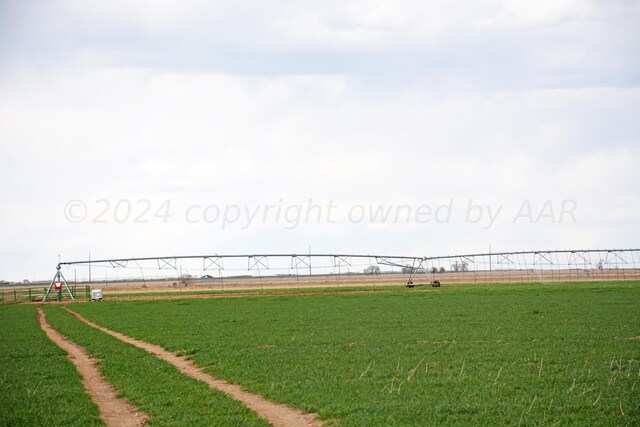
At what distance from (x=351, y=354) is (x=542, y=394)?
8.71 m

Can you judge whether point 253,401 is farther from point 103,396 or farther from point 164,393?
point 103,396

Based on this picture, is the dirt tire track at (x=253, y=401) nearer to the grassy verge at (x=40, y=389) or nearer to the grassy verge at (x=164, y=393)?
the grassy verge at (x=164, y=393)

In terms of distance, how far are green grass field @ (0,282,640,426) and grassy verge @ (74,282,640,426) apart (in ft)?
0.15

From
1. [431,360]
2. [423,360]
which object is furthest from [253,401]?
[431,360]

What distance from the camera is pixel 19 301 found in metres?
78.3

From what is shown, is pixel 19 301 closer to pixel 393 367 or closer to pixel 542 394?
pixel 393 367

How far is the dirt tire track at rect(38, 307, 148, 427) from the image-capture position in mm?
16531

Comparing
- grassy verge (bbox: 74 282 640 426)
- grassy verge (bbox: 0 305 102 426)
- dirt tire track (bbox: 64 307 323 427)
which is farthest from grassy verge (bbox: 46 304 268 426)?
grassy verge (bbox: 74 282 640 426)

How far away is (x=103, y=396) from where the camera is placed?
19344mm

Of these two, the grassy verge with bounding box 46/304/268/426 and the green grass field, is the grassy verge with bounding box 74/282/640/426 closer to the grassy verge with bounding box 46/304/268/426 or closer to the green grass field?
the green grass field

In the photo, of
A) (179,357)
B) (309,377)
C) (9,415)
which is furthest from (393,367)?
(9,415)

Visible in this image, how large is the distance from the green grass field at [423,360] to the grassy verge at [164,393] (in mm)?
206

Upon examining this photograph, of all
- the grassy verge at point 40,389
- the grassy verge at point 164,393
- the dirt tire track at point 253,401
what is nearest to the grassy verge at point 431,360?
the dirt tire track at point 253,401

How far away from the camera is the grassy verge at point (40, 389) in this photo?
54.3 ft
